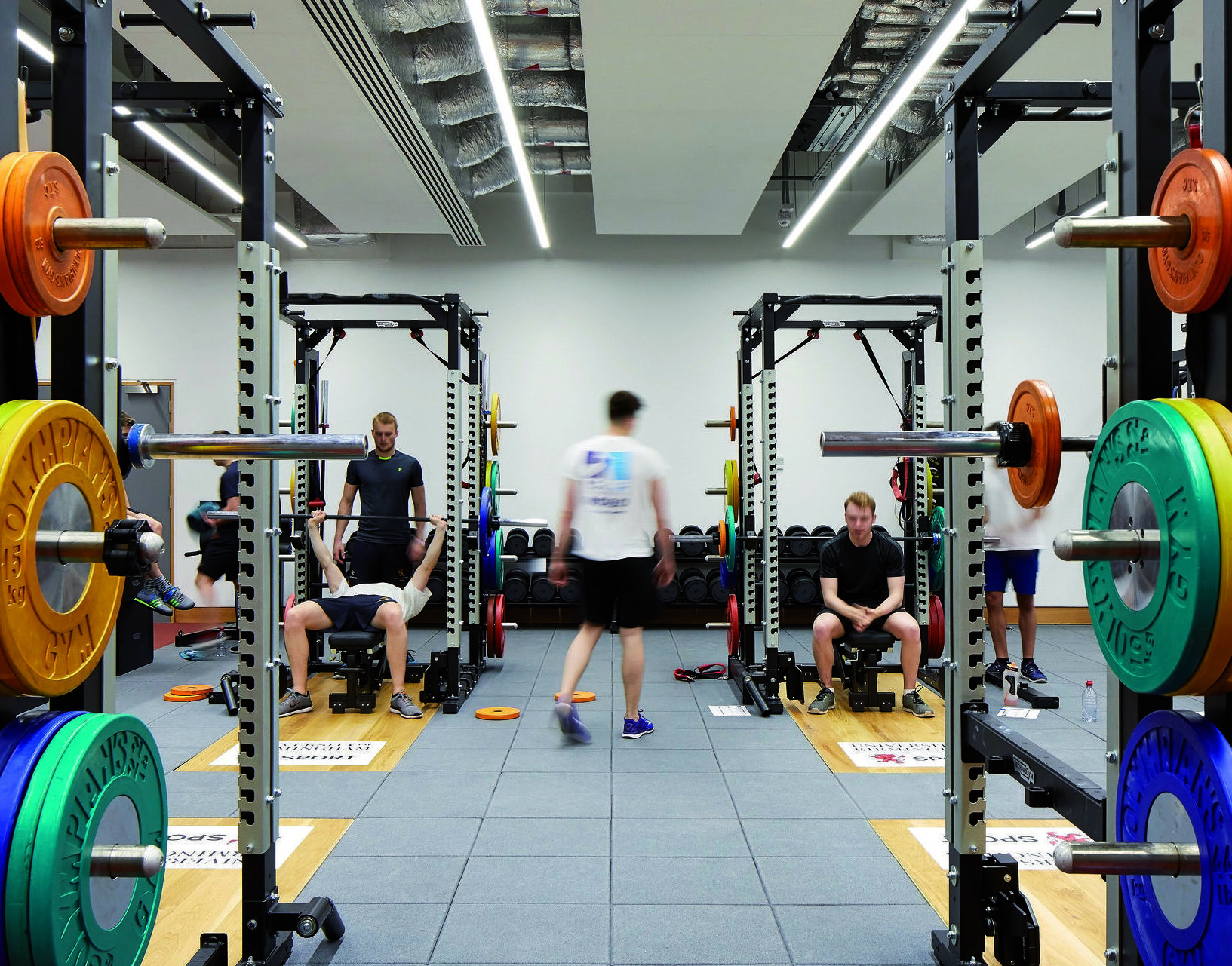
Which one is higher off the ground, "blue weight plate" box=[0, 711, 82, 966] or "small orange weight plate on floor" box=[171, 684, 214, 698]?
"blue weight plate" box=[0, 711, 82, 966]

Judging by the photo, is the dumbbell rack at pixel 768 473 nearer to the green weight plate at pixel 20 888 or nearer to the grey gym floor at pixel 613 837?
the grey gym floor at pixel 613 837

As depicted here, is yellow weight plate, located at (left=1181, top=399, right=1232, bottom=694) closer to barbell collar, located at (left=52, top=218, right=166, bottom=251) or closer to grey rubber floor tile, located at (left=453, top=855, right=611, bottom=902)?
barbell collar, located at (left=52, top=218, right=166, bottom=251)

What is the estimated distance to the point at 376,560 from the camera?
15.6 feet

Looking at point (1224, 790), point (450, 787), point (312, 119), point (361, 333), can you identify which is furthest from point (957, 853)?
point (361, 333)

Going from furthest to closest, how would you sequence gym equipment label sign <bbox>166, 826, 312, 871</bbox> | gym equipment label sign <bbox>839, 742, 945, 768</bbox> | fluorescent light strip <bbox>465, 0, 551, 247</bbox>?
gym equipment label sign <bbox>839, 742, 945, 768</bbox> → fluorescent light strip <bbox>465, 0, 551, 247</bbox> → gym equipment label sign <bbox>166, 826, 312, 871</bbox>

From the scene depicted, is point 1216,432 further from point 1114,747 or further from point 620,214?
point 620,214

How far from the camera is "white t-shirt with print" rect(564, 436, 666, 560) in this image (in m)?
3.67

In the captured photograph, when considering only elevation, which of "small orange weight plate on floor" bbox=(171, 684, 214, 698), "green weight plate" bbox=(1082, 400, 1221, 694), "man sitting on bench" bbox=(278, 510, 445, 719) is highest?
"green weight plate" bbox=(1082, 400, 1221, 694)

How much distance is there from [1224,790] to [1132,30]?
3.12 ft

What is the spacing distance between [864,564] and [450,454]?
2115mm

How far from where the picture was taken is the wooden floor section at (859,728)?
11.7 feet

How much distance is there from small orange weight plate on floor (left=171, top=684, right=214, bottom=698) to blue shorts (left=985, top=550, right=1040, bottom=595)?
13.2ft

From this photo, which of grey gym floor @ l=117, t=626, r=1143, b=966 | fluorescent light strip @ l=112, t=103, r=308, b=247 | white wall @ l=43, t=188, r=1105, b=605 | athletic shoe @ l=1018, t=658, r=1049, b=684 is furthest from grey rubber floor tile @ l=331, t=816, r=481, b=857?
white wall @ l=43, t=188, r=1105, b=605

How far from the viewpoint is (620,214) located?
6180mm
